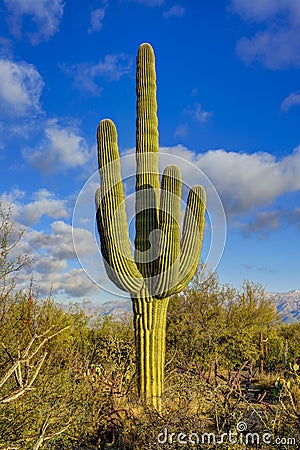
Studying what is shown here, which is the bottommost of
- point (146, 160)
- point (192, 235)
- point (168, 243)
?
point (168, 243)

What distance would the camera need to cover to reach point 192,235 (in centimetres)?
697

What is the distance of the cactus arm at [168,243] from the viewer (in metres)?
6.44

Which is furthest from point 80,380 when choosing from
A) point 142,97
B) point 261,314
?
point 261,314

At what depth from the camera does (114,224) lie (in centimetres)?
660

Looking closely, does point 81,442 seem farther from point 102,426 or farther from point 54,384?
point 54,384

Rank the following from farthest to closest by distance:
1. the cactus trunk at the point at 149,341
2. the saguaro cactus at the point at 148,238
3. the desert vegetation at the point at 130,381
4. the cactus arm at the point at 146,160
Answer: the cactus arm at the point at 146,160
the saguaro cactus at the point at 148,238
the cactus trunk at the point at 149,341
the desert vegetation at the point at 130,381

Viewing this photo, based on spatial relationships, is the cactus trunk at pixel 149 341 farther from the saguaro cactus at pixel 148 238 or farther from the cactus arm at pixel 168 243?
the cactus arm at pixel 168 243

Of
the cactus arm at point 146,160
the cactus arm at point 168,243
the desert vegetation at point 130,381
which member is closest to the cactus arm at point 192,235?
the cactus arm at point 168,243

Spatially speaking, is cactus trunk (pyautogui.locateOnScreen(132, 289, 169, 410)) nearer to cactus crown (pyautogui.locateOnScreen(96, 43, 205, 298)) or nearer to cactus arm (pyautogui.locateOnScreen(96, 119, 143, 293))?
cactus crown (pyautogui.locateOnScreen(96, 43, 205, 298))

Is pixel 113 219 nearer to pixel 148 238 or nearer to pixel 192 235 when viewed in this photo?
pixel 148 238

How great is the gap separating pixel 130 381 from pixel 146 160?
11.7ft

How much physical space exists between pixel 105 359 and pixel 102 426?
4383 mm

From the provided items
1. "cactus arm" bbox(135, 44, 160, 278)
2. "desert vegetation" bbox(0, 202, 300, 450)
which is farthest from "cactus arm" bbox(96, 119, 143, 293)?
"desert vegetation" bbox(0, 202, 300, 450)

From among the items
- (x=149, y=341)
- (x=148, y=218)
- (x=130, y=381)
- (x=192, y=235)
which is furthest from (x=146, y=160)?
(x=130, y=381)
